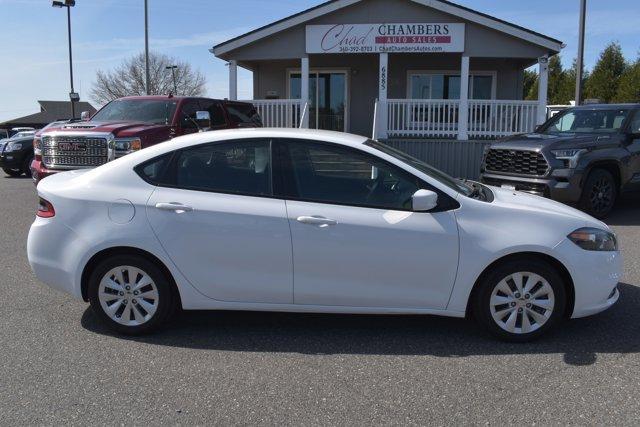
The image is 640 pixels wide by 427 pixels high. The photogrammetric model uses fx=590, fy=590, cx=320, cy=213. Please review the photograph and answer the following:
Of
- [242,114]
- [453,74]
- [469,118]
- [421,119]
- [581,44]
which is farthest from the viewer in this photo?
[453,74]

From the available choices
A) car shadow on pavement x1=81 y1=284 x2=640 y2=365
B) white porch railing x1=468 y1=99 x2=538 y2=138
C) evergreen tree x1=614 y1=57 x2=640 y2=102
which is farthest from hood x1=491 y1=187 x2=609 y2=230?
evergreen tree x1=614 y1=57 x2=640 y2=102

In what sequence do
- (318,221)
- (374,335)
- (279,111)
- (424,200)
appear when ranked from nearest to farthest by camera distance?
1. (424,200)
2. (318,221)
3. (374,335)
4. (279,111)

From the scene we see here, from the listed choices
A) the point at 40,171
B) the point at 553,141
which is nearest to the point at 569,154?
the point at 553,141

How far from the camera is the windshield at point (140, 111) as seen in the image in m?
10.1

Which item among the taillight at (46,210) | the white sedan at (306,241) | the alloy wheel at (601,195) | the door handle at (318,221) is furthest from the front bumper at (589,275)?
the alloy wheel at (601,195)

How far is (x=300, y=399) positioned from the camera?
3568 millimetres

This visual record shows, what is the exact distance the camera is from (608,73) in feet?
107

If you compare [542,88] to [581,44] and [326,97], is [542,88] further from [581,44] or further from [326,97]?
[326,97]

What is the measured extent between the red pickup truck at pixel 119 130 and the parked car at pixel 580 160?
5060 millimetres

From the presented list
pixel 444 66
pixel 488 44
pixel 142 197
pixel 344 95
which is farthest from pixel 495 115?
pixel 142 197

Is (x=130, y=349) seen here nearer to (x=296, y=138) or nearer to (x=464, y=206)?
(x=296, y=138)

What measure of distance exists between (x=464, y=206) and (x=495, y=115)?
11.6m

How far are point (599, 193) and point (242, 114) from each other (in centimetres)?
695

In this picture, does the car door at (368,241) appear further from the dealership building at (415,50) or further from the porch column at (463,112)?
the porch column at (463,112)
